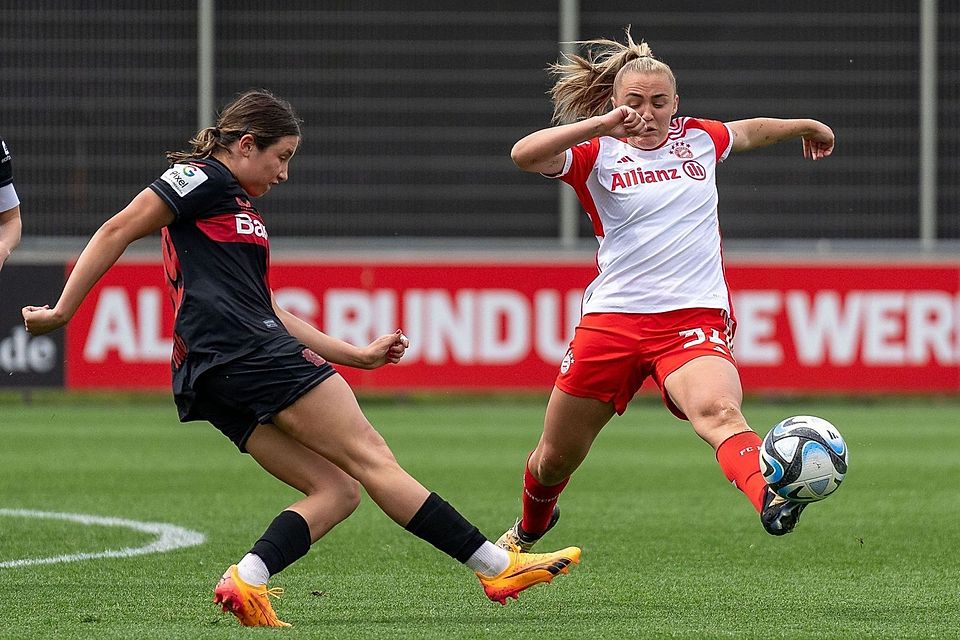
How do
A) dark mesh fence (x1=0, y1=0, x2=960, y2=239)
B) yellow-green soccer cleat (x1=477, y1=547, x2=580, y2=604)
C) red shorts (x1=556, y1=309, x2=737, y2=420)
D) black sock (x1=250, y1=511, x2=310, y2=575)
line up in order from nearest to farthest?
black sock (x1=250, y1=511, x2=310, y2=575) < yellow-green soccer cleat (x1=477, y1=547, x2=580, y2=604) < red shorts (x1=556, y1=309, x2=737, y2=420) < dark mesh fence (x1=0, y1=0, x2=960, y2=239)

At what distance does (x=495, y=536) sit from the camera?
26.5 feet

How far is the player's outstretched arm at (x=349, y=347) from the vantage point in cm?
578

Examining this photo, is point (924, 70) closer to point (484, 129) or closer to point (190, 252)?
point (484, 129)

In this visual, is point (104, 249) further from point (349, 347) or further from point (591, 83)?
point (591, 83)

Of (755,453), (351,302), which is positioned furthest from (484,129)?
(755,453)

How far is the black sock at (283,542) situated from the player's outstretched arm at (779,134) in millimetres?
2319

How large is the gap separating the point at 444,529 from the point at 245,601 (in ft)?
2.22

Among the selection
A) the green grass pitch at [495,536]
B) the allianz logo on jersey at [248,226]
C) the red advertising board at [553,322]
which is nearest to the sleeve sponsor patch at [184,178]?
the allianz logo on jersey at [248,226]

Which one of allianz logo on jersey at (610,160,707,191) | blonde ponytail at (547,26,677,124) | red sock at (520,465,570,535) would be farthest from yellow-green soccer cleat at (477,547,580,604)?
blonde ponytail at (547,26,677,124)

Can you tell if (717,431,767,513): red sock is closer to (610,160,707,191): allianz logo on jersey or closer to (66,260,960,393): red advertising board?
(610,160,707,191): allianz logo on jersey

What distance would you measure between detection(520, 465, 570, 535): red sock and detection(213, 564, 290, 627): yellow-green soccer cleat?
5.35 feet

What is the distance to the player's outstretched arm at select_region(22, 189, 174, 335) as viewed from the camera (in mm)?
5363

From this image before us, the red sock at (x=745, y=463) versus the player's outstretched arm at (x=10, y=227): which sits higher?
the player's outstretched arm at (x=10, y=227)

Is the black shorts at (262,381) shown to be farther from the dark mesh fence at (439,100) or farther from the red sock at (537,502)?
the dark mesh fence at (439,100)
